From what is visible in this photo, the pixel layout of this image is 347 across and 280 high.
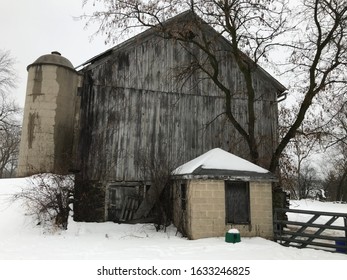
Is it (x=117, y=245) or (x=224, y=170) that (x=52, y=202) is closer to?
(x=117, y=245)

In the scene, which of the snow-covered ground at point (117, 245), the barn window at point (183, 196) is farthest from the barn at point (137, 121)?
the snow-covered ground at point (117, 245)

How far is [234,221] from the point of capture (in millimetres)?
10711

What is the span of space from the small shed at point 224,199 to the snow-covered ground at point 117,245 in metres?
0.48

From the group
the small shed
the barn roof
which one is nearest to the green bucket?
the small shed

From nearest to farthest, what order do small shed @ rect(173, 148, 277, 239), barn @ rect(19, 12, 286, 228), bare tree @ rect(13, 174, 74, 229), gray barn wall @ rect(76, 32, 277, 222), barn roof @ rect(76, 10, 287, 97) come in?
small shed @ rect(173, 148, 277, 239) < bare tree @ rect(13, 174, 74, 229) < barn @ rect(19, 12, 286, 228) < gray barn wall @ rect(76, 32, 277, 222) < barn roof @ rect(76, 10, 287, 97)

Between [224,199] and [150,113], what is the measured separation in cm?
498

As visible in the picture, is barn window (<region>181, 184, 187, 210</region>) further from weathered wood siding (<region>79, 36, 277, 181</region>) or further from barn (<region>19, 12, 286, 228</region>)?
weathered wood siding (<region>79, 36, 277, 181</region>)

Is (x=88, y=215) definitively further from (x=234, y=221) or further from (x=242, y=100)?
(x=242, y=100)

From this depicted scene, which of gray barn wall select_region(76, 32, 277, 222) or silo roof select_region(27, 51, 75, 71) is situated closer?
gray barn wall select_region(76, 32, 277, 222)

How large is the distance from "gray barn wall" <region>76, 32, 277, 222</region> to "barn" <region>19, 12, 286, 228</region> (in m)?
0.04

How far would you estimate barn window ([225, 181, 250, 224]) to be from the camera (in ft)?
35.3

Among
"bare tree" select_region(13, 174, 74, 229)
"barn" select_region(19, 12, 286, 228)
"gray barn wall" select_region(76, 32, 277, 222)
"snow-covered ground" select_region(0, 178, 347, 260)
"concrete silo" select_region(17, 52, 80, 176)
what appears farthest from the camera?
"concrete silo" select_region(17, 52, 80, 176)

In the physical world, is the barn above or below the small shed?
above

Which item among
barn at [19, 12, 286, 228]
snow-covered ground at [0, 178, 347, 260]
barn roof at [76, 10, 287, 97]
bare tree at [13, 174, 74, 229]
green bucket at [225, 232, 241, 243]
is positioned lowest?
snow-covered ground at [0, 178, 347, 260]
